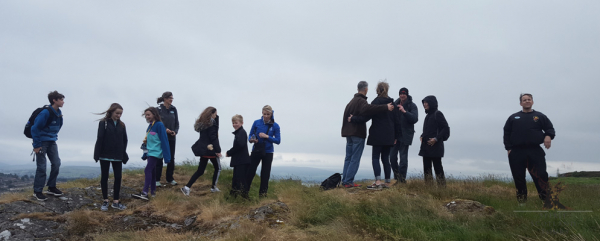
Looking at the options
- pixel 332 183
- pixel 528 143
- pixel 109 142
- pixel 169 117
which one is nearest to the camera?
pixel 528 143

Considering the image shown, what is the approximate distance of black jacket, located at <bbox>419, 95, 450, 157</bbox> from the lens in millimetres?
6770

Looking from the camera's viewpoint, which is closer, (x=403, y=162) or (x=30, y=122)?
(x=30, y=122)

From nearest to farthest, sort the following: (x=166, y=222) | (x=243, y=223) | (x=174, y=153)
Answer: (x=243, y=223), (x=166, y=222), (x=174, y=153)

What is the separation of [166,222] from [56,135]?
308 cm

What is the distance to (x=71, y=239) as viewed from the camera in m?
5.33

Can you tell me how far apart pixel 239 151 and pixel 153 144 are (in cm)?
209

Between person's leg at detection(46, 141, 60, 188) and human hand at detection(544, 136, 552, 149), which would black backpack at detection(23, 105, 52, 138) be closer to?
person's leg at detection(46, 141, 60, 188)

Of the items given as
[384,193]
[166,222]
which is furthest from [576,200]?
[166,222]

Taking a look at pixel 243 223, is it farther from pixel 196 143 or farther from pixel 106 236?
pixel 196 143

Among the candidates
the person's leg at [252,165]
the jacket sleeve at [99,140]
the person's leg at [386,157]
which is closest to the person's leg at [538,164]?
the person's leg at [386,157]

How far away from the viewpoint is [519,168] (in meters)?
5.74

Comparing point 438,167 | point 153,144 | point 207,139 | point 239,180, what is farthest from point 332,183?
point 153,144

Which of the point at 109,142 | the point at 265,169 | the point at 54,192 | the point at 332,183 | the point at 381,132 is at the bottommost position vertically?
the point at 54,192

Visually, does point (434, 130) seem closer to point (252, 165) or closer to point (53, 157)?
point (252, 165)
